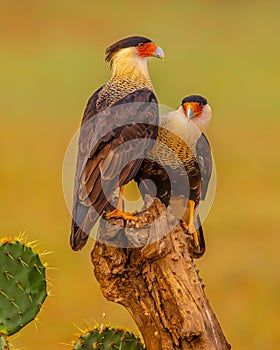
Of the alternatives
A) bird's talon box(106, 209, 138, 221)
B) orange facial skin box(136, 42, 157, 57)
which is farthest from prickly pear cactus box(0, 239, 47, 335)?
orange facial skin box(136, 42, 157, 57)

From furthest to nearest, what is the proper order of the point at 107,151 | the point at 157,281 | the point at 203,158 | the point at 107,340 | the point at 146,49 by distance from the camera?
the point at 146,49
the point at 203,158
the point at 107,151
the point at 107,340
the point at 157,281

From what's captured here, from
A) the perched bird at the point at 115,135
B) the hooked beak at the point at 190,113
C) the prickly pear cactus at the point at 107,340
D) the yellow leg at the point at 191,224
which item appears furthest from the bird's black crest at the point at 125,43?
the prickly pear cactus at the point at 107,340

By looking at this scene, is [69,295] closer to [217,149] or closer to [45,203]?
[45,203]

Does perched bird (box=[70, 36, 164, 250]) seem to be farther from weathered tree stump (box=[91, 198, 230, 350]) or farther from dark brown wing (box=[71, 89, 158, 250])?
weathered tree stump (box=[91, 198, 230, 350])

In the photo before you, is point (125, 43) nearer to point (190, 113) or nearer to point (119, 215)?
point (190, 113)

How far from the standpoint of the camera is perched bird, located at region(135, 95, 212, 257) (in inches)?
228

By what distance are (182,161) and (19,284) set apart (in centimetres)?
96

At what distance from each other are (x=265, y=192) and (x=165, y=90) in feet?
7.70

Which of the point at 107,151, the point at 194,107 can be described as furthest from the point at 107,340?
the point at 194,107

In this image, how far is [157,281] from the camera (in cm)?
545

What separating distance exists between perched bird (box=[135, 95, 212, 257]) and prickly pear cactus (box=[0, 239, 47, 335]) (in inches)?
27.2

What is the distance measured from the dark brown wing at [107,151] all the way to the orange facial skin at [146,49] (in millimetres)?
216

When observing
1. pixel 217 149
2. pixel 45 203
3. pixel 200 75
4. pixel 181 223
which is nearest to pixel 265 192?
pixel 217 149

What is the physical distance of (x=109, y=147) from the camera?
5.73 m
